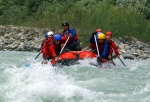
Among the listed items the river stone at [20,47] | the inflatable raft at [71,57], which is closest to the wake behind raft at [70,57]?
the inflatable raft at [71,57]

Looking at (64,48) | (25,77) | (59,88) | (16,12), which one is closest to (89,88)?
(59,88)

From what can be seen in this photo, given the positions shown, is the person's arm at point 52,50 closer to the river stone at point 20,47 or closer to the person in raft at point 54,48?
the person in raft at point 54,48

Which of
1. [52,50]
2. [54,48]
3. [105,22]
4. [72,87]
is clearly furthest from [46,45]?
[105,22]

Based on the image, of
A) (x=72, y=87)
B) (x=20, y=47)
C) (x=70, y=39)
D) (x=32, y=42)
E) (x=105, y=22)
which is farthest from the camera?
(x=32, y=42)

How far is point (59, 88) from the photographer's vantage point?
833 centimetres

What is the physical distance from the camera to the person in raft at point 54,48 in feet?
39.8

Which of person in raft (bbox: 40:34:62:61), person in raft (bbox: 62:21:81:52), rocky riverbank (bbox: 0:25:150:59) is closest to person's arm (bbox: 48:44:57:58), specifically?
person in raft (bbox: 40:34:62:61)

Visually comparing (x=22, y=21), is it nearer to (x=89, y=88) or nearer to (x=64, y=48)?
(x=64, y=48)

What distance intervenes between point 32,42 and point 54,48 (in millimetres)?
10267

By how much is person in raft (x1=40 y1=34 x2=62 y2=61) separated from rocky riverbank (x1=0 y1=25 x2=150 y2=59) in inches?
253

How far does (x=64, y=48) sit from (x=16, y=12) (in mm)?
17802

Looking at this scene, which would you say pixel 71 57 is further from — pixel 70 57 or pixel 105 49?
pixel 105 49

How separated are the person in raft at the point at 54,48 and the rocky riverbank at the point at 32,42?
6423mm

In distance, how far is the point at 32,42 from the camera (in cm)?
2269
